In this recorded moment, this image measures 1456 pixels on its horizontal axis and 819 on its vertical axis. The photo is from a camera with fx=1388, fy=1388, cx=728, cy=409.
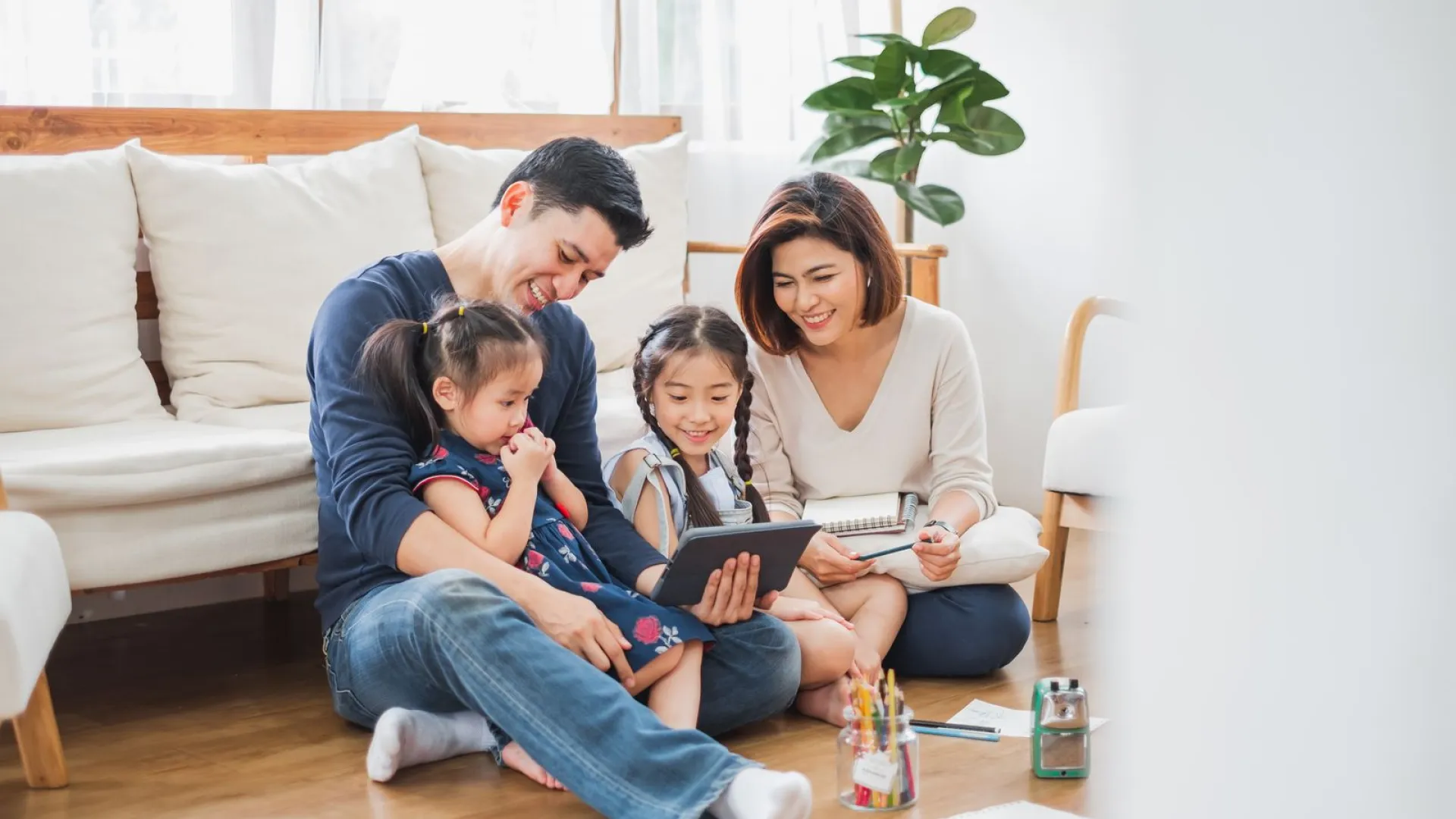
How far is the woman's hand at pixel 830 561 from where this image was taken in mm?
2129

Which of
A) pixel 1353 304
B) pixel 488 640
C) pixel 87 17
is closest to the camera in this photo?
pixel 1353 304

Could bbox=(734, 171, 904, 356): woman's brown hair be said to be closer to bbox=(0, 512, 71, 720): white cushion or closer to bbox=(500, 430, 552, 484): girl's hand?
bbox=(500, 430, 552, 484): girl's hand

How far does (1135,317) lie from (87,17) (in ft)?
9.55

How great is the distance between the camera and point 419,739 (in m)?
1.77

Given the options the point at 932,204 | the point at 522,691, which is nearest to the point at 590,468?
the point at 522,691

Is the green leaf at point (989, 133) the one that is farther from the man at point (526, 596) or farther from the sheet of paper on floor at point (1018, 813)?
the sheet of paper on floor at point (1018, 813)

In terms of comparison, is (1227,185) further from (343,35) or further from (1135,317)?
(343,35)

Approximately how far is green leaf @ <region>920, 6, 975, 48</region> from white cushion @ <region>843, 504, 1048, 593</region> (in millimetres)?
1516

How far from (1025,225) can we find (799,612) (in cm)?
195

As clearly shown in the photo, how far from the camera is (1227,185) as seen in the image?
0.84 ft

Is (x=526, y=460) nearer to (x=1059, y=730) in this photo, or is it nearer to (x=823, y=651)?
(x=823, y=651)

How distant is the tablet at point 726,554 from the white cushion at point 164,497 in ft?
2.15

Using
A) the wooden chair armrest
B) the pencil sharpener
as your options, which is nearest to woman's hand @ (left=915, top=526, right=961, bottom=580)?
the pencil sharpener

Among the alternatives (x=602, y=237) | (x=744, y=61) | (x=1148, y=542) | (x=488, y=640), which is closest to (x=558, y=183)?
(x=602, y=237)
